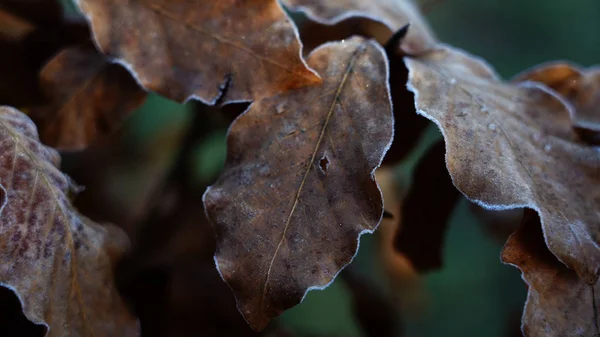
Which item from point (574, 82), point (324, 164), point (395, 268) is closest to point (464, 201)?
point (395, 268)

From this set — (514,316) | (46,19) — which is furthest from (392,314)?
(46,19)

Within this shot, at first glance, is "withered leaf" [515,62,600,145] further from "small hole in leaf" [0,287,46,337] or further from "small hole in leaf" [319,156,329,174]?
"small hole in leaf" [0,287,46,337]

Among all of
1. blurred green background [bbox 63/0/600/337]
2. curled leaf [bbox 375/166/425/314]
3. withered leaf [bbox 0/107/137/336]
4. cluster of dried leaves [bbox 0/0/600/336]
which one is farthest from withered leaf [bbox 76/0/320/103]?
curled leaf [bbox 375/166/425/314]

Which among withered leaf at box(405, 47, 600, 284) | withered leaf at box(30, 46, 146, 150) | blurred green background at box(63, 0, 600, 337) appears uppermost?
withered leaf at box(405, 47, 600, 284)

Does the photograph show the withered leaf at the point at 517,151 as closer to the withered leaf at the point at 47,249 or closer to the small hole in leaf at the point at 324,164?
the small hole in leaf at the point at 324,164

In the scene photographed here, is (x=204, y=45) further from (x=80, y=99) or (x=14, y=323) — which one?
(x=14, y=323)

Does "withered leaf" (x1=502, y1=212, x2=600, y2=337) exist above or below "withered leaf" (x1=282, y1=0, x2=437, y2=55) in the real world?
below

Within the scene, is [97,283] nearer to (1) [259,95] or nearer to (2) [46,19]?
(1) [259,95]
